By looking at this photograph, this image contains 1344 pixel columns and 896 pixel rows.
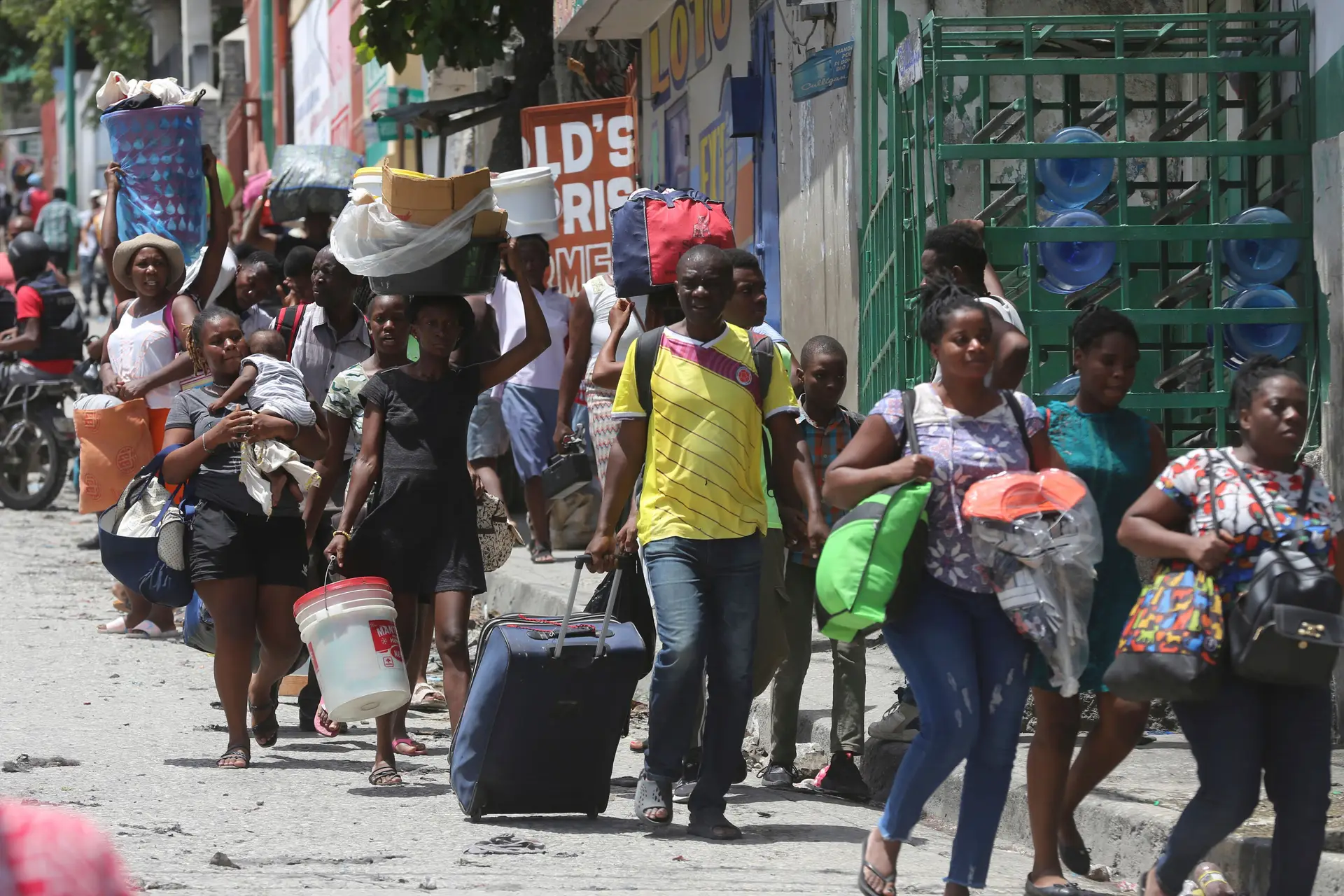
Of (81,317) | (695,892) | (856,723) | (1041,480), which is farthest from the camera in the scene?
(81,317)

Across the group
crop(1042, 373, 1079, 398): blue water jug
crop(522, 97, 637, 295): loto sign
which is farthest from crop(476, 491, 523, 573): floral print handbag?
crop(522, 97, 637, 295): loto sign

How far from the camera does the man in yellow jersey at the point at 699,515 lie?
5793 mm

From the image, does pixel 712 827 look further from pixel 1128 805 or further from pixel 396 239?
pixel 396 239

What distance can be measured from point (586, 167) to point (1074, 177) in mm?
5882

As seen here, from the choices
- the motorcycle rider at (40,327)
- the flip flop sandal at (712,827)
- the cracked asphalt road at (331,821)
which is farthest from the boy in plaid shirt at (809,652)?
the motorcycle rider at (40,327)

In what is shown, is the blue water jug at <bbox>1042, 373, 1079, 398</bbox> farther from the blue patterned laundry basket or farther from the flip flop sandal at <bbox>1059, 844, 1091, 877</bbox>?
the blue patterned laundry basket

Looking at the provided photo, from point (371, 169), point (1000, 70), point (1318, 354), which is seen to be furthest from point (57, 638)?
point (1318, 354)

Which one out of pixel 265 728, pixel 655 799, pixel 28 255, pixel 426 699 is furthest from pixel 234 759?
pixel 28 255

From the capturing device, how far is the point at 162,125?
9.90 meters

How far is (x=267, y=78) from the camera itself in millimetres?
31031

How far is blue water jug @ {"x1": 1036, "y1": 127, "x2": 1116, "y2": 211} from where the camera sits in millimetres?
7598

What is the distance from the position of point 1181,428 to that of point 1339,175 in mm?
1387

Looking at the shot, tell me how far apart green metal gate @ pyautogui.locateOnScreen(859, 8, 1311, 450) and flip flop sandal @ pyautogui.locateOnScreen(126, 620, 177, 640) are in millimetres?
4081

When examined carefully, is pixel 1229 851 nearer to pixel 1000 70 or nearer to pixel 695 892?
pixel 695 892
